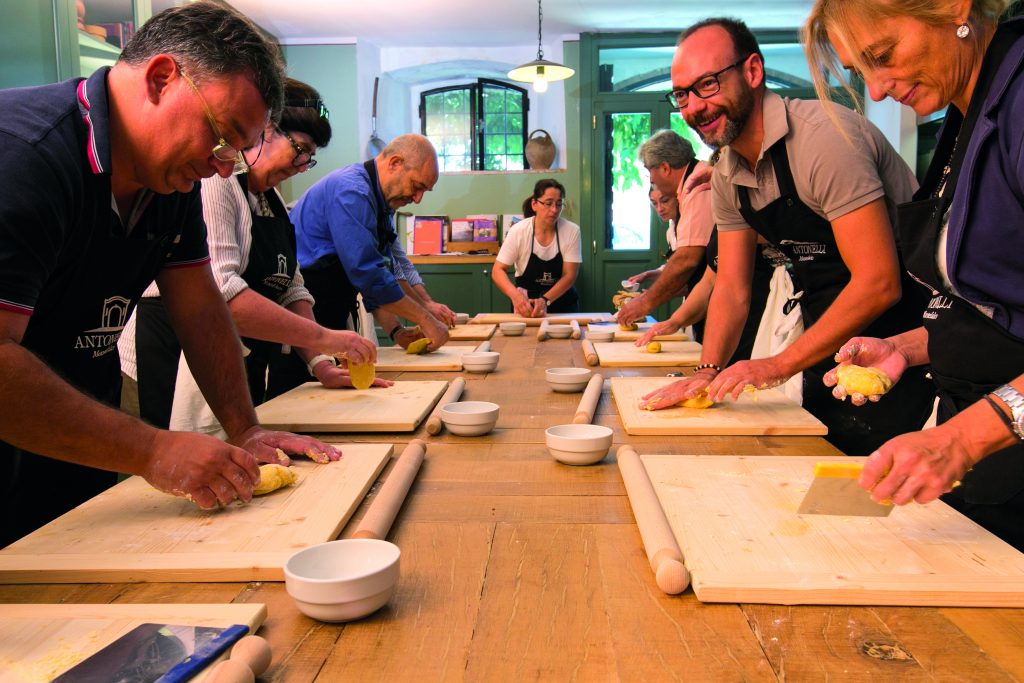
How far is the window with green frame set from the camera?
8914 millimetres

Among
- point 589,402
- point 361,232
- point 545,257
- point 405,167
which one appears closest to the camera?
point 589,402

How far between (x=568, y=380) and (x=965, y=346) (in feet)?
3.67

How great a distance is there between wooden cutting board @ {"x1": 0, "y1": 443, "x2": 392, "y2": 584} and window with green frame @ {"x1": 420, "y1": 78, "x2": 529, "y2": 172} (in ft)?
25.6

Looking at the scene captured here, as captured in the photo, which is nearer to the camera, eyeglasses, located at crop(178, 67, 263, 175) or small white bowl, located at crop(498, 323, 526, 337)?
eyeglasses, located at crop(178, 67, 263, 175)

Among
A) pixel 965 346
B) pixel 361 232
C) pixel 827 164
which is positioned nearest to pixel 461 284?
pixel 361 232

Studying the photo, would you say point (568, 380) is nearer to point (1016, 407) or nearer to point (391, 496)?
point (391, 496)

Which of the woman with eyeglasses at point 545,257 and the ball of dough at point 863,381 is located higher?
the woman with eyeglasses at point 545,257

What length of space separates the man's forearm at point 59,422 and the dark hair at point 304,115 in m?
1.55

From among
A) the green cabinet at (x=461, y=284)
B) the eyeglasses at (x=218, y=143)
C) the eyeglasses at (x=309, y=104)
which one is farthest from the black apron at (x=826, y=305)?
the green cabinet at (x=461, y=284)

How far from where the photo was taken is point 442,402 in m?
2.07

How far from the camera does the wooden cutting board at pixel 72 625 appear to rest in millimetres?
818

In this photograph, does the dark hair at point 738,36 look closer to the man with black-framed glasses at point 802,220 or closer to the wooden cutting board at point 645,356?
the man with black-framed glasses at point 802,220

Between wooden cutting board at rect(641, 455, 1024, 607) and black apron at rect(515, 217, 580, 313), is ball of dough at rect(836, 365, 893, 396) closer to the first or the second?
wooden cutting board at rect(641, 455, 1024, 607)

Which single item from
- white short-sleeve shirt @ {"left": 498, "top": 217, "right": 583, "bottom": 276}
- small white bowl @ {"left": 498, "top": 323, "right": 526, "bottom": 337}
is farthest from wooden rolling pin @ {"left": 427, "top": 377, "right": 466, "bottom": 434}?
white short-sleeve shirt @ {"left": 498, "top": 217, "right": 583, "bottom": 276}
